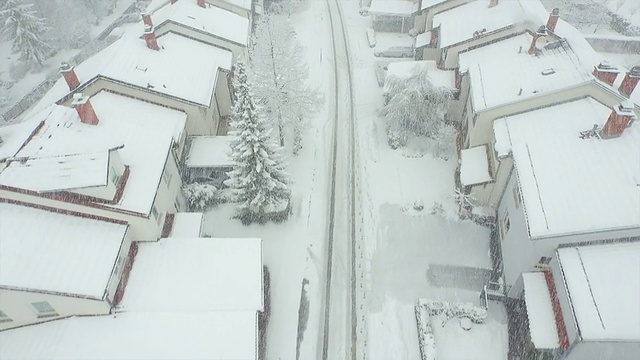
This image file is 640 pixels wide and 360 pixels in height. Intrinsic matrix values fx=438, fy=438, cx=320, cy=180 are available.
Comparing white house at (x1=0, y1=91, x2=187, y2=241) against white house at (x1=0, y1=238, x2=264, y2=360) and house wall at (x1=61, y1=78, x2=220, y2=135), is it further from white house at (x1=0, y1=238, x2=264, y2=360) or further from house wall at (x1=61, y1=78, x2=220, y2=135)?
white house at (x1=0, y1=238, x2=264, y2=360)

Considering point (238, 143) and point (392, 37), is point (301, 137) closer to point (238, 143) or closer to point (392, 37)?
point (238, 143)

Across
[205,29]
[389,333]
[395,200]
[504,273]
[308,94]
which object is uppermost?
[205,29]

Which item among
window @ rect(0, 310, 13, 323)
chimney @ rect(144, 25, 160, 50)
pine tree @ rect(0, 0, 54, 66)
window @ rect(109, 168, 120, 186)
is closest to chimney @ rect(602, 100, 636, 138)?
window @ rect(109, 168, 120, 186)

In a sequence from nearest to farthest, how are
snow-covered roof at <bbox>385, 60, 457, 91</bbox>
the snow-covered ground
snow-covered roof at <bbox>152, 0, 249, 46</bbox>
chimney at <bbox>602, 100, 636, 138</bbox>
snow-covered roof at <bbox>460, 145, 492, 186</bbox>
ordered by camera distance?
chimney at <bbox>602, 100, 636, 138</bbox> → snow-covered roof at <bbox>460, 145, 492, 186</bbox> → snow-covered roof at <bbox>152, 0, 249, 46</bbox> → snow-covered roof at <bbox>385, 60, 457, 91</bbox> → the snow-covered ground

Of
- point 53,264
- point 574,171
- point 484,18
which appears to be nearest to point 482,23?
point 484,18

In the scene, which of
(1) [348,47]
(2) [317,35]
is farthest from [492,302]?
(2) [317,35]
